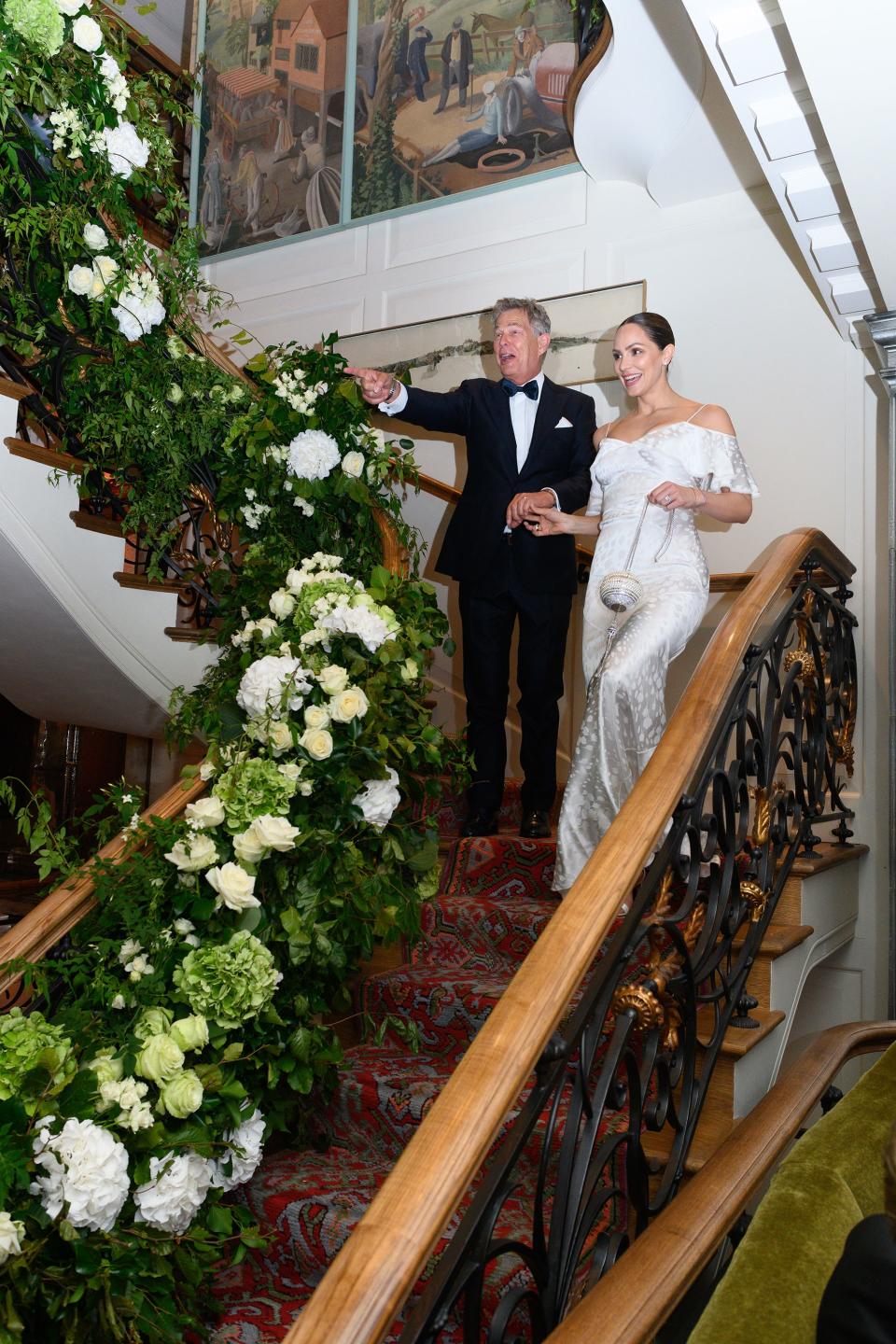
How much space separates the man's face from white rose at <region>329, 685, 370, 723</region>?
202 cm

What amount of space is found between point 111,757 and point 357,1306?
7110mm

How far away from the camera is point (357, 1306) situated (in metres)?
1.27

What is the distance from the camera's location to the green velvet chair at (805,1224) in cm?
139

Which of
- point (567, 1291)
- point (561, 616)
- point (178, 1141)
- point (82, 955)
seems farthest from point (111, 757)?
point (567, 1291)

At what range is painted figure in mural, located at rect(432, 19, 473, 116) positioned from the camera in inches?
224

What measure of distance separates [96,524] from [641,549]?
74.3 inches

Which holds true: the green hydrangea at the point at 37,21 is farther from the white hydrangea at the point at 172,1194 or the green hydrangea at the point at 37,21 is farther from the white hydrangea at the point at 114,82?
the white hydrangea at the point at 172,1194

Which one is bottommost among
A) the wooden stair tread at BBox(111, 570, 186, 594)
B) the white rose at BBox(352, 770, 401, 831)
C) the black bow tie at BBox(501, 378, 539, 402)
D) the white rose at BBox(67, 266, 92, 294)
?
the white rose at BBox(352, 770, 401, 831)

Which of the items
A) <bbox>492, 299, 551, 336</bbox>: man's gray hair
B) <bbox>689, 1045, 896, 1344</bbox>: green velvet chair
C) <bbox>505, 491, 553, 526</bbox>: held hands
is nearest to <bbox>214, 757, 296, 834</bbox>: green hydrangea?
<bbox>689, 1045, 896, 1344</bbox>: green velvet chair

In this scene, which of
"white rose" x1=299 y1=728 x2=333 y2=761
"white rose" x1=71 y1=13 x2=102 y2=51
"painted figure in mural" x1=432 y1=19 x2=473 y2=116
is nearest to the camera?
"white rose" x1=299 y1=728 x2=333 y2=761

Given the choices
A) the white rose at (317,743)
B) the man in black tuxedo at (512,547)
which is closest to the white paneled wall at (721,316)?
the man in black tuxedo at (512,547)

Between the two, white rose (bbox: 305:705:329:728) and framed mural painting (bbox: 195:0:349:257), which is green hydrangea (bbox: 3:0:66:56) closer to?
white rose (bbox: 305:705:329:728)

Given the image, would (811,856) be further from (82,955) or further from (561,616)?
(82,955)

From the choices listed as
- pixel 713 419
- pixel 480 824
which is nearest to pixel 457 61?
pixel 713 419
